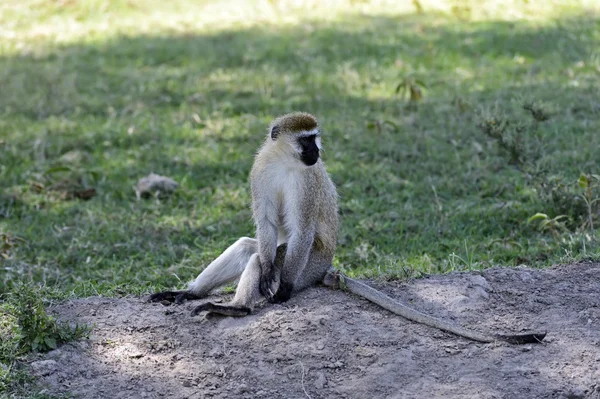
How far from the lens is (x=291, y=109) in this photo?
31.2 feet

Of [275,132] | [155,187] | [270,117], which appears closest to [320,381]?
[275,132]

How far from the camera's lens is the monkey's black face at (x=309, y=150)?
5.29 meters

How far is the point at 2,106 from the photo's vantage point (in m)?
9.97

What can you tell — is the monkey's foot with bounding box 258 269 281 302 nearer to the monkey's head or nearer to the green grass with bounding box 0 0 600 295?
the monkey's head

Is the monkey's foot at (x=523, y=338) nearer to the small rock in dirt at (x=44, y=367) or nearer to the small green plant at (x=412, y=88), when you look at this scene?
the small rock in dirt at (x=44, y=367)

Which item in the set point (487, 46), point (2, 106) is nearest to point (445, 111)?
point (487, 46)

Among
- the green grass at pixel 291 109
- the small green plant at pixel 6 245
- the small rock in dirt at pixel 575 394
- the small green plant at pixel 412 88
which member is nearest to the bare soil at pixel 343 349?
the small rock in dirt at pixel 575 394

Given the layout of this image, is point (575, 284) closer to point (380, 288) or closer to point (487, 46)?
point (380, 288)

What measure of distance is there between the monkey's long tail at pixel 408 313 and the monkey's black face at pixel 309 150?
27.2 inches

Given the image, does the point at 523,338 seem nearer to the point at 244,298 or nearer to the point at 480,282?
the point at 480,282

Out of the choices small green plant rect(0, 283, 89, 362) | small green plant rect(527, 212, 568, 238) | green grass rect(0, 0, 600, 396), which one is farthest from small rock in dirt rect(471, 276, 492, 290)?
small green plant rect(0, 283, 89, 362)

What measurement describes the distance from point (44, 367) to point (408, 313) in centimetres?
194

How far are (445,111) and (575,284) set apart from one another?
4.15 metres

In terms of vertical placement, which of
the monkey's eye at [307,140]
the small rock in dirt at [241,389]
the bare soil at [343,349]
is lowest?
the small rock in dirt at [241,389]
